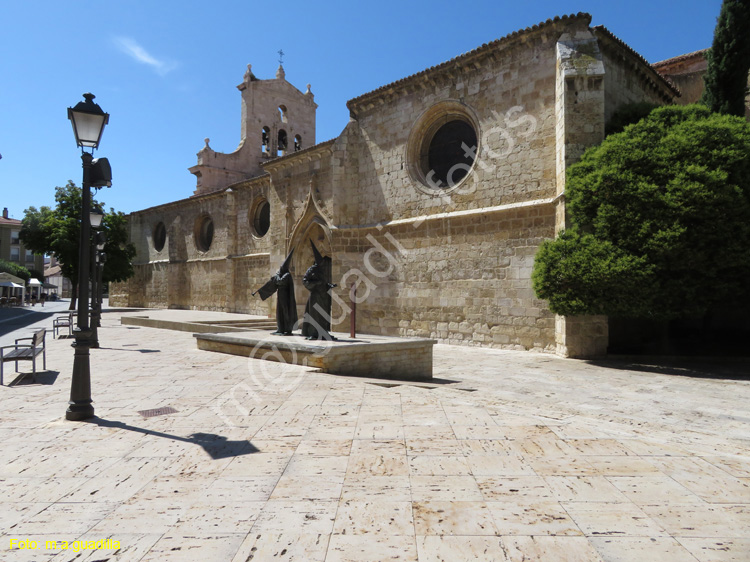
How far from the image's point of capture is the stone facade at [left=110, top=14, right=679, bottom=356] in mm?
11156

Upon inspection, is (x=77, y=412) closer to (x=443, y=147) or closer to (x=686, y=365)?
(x=686, y=365)

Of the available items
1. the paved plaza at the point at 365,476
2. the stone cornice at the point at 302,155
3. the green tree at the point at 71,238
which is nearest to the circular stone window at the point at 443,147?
the stone cornice at the point at 302,155

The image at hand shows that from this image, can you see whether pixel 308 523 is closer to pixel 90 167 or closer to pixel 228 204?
pixel 90 167

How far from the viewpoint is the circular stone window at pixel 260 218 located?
2288 centimetres

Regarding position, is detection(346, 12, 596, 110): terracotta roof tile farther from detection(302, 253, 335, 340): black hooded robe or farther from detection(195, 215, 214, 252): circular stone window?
detection(195, 215, 214, 252): circular stone window

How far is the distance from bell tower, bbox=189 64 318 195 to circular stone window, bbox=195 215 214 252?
177cm

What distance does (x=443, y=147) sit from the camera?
14281 millimetres

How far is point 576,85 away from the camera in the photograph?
10.8 meters

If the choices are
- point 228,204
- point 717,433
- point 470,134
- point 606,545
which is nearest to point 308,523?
point 606,545

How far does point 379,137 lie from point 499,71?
4563 millimetres

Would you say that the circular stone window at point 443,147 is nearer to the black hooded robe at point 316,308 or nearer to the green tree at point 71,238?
the black hooded robe at point 316,308

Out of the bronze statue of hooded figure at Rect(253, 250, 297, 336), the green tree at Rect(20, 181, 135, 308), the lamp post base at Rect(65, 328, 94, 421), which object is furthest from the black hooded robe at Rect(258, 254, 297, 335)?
the green tree at Rect(20, 181, 135, 308)

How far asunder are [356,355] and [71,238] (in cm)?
2705

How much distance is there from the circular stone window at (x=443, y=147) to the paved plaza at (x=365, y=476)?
8.86m
